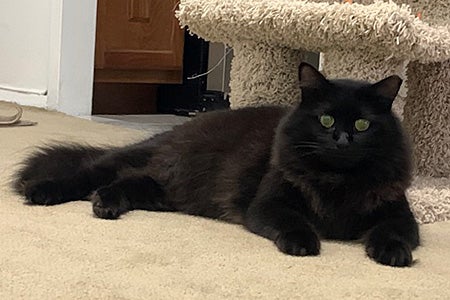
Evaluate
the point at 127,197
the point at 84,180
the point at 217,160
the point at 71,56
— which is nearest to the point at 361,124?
the point at 217,160

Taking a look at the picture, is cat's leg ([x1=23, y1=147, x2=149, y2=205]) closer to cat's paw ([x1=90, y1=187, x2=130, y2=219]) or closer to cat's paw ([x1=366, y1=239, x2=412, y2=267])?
cat's paw ([x1=90, y1=187, x2=130, y2=219])

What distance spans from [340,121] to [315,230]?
0.65ft

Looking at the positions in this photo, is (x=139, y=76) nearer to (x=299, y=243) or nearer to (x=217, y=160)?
(x=217, y=160)

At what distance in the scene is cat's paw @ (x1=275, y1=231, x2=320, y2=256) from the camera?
1.22 meters

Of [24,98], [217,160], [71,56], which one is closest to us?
[217,160]

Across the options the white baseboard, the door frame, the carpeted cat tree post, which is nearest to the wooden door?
the door frame

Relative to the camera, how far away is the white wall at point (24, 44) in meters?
3.22

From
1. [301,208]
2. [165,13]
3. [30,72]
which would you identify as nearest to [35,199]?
[301,208]

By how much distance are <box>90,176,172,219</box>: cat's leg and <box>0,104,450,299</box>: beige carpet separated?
2cm

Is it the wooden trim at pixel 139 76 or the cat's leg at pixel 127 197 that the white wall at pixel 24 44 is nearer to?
the wooden trim at pixel 139 76

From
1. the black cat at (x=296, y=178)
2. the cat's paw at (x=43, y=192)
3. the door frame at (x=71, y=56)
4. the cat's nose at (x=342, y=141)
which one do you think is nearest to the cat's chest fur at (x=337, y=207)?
the black cat at (x=296, y=178)

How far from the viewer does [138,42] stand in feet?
11.4

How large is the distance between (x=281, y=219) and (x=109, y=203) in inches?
13.5

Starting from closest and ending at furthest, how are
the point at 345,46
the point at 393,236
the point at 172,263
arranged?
the point at 172,263 → the point at 393,236 → the point at 345,46
